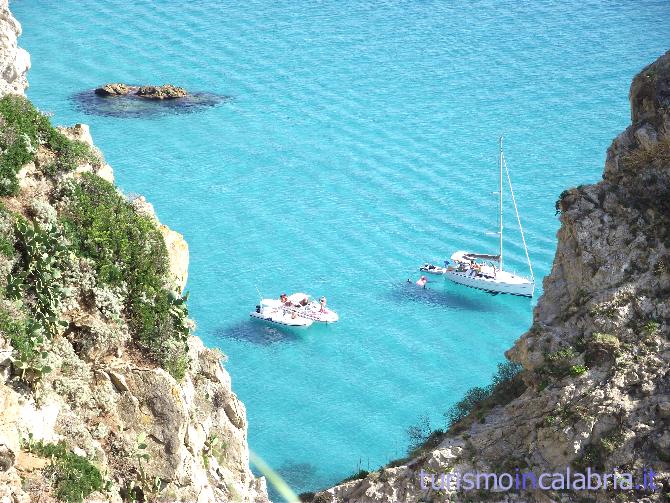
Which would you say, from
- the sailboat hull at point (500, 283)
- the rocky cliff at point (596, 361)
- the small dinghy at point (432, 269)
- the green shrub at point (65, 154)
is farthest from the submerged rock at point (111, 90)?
the green shrub at point (65, 154)

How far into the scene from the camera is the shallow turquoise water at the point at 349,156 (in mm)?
43281

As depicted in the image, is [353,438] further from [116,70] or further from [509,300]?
[116,70]

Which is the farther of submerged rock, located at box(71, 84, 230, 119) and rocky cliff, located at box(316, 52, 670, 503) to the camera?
submerged rock, located at box(71, 84, 230, 119)

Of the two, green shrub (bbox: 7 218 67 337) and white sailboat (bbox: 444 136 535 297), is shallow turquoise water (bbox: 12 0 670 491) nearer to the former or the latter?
white sailboat (bbox: 444 136 535 297)

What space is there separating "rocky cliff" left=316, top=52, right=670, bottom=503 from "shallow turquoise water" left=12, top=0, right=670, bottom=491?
45.1 feet

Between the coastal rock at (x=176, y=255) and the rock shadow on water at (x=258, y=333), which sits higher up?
the rock shadow on water at (x=258, y=333)

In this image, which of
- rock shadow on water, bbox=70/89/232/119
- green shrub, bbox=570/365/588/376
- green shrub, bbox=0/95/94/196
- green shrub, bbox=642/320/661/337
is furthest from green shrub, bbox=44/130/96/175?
rock shadow on water, bbox=70/89/232/119

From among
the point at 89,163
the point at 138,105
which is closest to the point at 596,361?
the point at 89,163

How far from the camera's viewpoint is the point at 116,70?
237ft

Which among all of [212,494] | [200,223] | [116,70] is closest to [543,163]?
[200,223]

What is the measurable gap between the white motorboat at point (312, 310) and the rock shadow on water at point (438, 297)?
3821 millimetres

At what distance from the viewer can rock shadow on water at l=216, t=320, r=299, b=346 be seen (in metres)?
45.6

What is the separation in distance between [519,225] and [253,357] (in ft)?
55.6

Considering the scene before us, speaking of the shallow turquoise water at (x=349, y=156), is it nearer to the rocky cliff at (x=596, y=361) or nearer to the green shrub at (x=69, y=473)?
the rocky cliff at (x=596, y=361)
